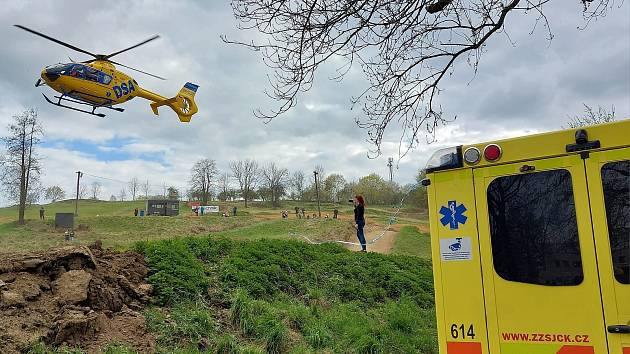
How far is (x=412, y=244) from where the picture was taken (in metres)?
Result: 25.3

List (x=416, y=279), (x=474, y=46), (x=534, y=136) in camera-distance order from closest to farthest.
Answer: (x=534, y=136), (x=474, y=46), (x=416, y=279)

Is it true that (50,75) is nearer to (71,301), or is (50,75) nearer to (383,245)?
(71,301)

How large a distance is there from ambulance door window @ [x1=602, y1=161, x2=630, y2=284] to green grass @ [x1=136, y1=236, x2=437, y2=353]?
14.6 feet

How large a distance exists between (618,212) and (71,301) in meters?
6.14

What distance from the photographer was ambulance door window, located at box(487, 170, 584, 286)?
3.37m

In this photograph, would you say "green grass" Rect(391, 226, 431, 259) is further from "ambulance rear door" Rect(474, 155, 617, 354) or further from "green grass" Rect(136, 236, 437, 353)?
"ambulance rear door" Rect(474, 155, 617, 354)

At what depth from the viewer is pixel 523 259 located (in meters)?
3.54

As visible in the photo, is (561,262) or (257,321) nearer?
(561,262)

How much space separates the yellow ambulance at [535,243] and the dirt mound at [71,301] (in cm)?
394

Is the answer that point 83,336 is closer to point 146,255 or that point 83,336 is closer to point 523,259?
point 146,255

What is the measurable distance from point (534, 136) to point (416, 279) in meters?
8.60

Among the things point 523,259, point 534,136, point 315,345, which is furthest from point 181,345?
point 534,136

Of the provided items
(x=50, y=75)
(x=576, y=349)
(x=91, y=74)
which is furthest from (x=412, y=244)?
(x=576, y=349)

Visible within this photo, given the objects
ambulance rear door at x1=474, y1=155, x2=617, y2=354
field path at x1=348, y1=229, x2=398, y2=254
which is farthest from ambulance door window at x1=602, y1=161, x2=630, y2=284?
field path at x1=348, y1=229, x2=398, y2=254
